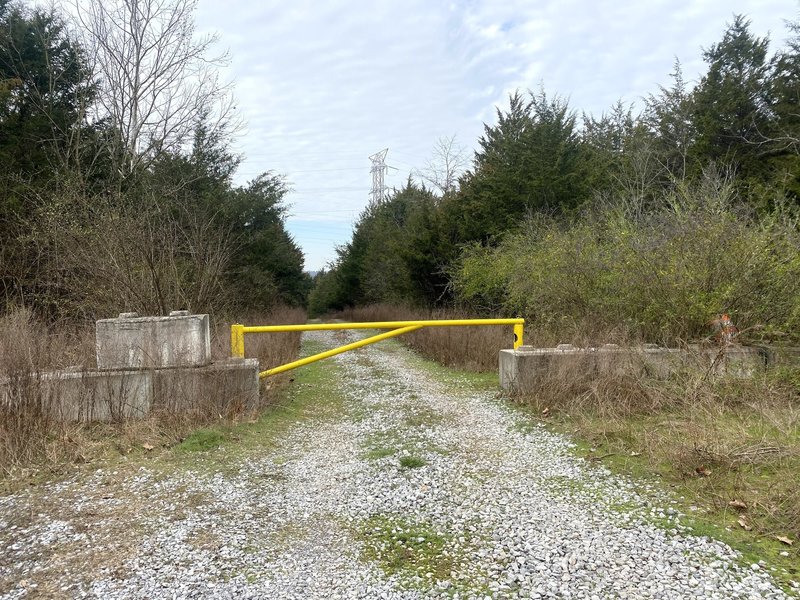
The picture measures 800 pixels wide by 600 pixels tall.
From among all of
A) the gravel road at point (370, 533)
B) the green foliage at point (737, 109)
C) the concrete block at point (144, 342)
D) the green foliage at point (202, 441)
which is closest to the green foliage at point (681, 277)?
the gravel road at point (370, 533)

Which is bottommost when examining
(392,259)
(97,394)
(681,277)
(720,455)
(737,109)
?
(720,455)

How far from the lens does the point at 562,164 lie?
17.2m

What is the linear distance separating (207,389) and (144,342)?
0.85 m

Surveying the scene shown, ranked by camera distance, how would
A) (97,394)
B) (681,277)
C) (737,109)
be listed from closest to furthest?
(97,394)
(681,277)
(737,109)

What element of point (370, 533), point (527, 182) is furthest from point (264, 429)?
point (527, 182)

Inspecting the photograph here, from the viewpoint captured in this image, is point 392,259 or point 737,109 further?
point 392,259

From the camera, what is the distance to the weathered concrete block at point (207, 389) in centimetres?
577

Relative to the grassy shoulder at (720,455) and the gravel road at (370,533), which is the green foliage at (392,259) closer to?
the grassy shoulder at (720,455)

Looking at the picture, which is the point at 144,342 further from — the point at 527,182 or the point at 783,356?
the point at 527,182

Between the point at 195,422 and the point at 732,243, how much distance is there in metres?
6.95

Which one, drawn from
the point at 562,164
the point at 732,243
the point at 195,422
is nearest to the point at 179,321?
the point at 195,422

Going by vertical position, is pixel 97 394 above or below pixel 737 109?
below

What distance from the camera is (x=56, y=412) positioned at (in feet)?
17.4

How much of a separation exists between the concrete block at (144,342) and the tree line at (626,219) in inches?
231
